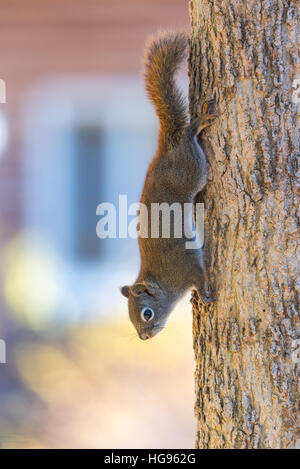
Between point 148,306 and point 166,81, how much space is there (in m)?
0.67

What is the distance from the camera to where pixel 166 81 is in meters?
1.98

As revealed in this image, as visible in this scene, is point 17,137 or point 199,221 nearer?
point 199,221

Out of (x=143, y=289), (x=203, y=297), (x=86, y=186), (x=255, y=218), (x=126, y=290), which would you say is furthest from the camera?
(x=86, y=186)

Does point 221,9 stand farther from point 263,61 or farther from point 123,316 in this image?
point 123,316

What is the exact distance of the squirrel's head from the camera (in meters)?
2.05

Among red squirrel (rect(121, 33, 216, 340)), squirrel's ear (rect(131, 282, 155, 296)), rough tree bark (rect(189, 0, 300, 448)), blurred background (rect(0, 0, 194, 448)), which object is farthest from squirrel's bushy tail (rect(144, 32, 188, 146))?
blurred background (rect(0, 0, 194, 448))

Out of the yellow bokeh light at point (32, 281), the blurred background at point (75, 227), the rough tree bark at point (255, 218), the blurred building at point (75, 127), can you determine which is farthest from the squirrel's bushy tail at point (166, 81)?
the yellow bokeh light at point (32, 281)

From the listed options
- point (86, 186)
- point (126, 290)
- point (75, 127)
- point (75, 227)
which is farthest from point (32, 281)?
point (126, 290)

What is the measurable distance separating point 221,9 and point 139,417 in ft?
9.65

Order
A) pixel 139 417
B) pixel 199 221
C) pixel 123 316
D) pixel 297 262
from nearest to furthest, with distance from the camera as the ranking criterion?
pixel 297 262, pixel 199 221, pixel 139 417, pixel 123 316

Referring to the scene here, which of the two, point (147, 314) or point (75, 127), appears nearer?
point (147, 314)

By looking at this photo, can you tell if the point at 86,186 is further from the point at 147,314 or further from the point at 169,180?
the point at 169,180

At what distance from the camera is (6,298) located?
451cm
